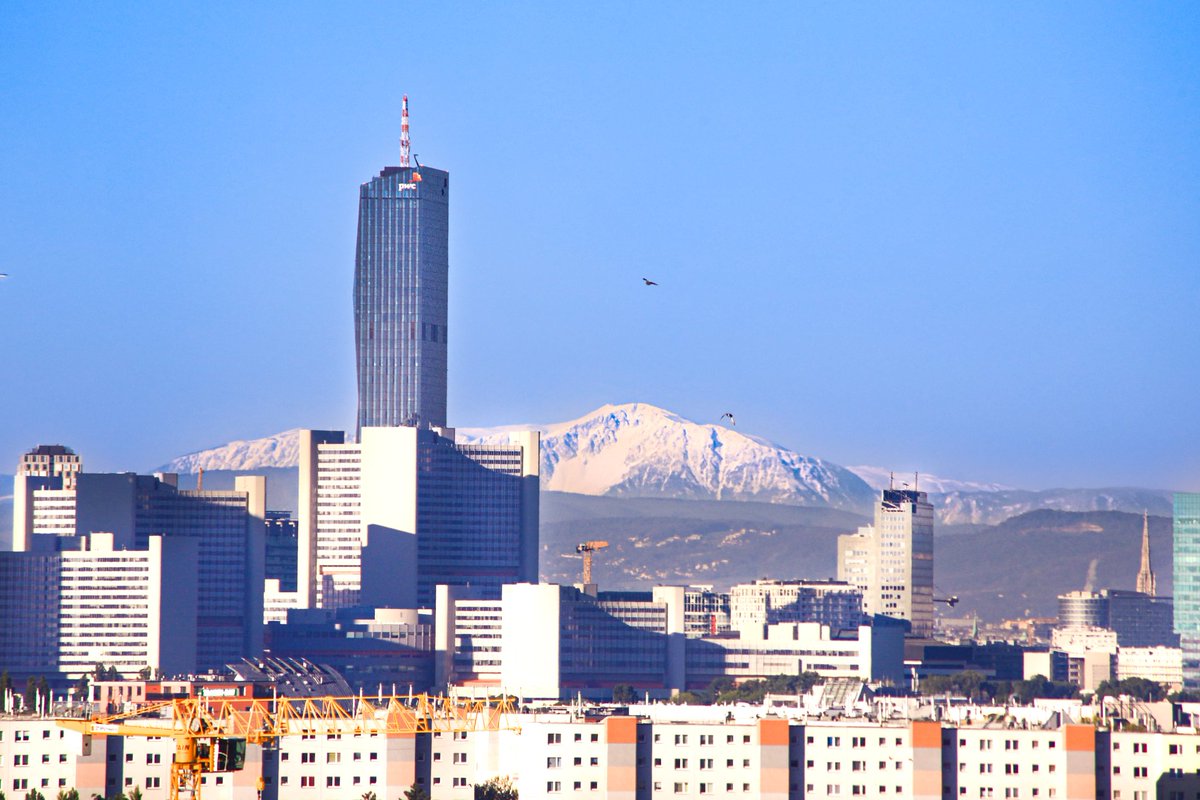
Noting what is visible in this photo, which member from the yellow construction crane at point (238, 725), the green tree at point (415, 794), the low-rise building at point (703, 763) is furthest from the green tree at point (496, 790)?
the yellow construction crane at point (238, 725)

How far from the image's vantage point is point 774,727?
399ft

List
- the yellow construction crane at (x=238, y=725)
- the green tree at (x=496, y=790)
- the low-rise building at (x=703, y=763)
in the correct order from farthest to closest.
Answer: the green tree at (x=496, y=790) < the low-rise building at (x=703, y=763) < the yellow construction crane at (x=238, y=725)

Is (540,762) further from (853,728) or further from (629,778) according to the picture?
(853,728)

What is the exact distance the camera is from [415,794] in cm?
11906

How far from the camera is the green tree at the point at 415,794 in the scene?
390ft

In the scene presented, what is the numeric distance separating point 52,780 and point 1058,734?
4537cm

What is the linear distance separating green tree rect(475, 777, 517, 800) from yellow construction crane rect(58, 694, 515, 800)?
3344mm

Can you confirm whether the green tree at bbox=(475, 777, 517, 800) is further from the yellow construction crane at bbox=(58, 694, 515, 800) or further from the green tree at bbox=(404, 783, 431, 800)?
the yellow construction crane at bbox=(58, 694, 515, 800)

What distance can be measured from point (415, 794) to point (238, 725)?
16.9m

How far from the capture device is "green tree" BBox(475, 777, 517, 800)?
402 ft

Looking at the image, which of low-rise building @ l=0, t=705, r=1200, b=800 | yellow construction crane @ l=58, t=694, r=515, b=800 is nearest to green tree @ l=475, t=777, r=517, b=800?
low-rise building @ l=0, t=705, r=1200, b=800

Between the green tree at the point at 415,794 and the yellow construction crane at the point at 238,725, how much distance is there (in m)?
2.71

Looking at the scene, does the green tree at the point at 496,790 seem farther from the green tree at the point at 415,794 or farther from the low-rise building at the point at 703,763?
the green tree at the point at 415,794

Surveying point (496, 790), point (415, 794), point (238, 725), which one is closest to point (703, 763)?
point (496, 790)
